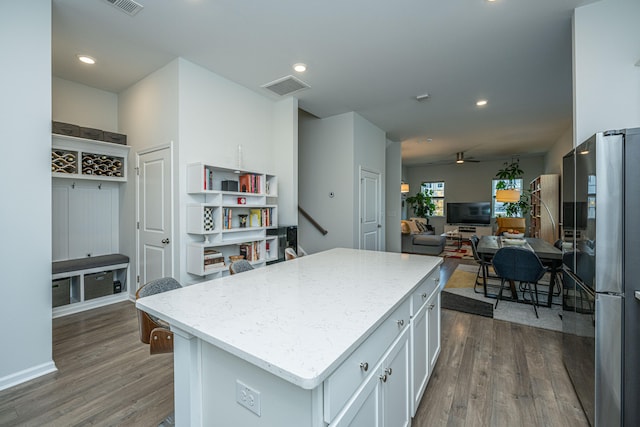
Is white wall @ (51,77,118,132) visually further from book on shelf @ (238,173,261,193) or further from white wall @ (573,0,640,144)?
white wall @ (573,0,640,144)

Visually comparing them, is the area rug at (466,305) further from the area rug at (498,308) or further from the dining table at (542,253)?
the dining table at (542,253)

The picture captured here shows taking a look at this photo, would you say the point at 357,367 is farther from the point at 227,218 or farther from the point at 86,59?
the point at 86,59

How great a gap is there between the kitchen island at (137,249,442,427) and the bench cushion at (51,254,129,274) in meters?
2.84

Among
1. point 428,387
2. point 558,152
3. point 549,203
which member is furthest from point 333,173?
point 558,152

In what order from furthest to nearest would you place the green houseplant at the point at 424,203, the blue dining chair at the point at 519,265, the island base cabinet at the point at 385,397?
1. the green houseplant at the point at 424,203
2. the blue dining chair at the point at 519,265
3. the island base cabinet at the point at 385,397

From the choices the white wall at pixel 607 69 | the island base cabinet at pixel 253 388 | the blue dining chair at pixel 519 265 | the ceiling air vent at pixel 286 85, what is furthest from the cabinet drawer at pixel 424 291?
the ceiling air vent at pixel 286 85

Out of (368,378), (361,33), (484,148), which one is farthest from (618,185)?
(484,148)

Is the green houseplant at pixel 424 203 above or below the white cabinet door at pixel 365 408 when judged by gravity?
above

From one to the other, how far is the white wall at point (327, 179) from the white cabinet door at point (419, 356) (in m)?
2.98

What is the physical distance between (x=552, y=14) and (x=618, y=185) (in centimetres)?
189

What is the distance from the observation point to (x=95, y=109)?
158 inches

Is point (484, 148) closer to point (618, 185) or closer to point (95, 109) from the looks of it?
point (618, 185)

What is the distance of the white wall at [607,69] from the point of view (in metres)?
2.12

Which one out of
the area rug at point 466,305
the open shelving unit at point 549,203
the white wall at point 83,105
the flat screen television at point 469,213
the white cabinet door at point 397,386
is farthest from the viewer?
the flat screen television at point 469,213
